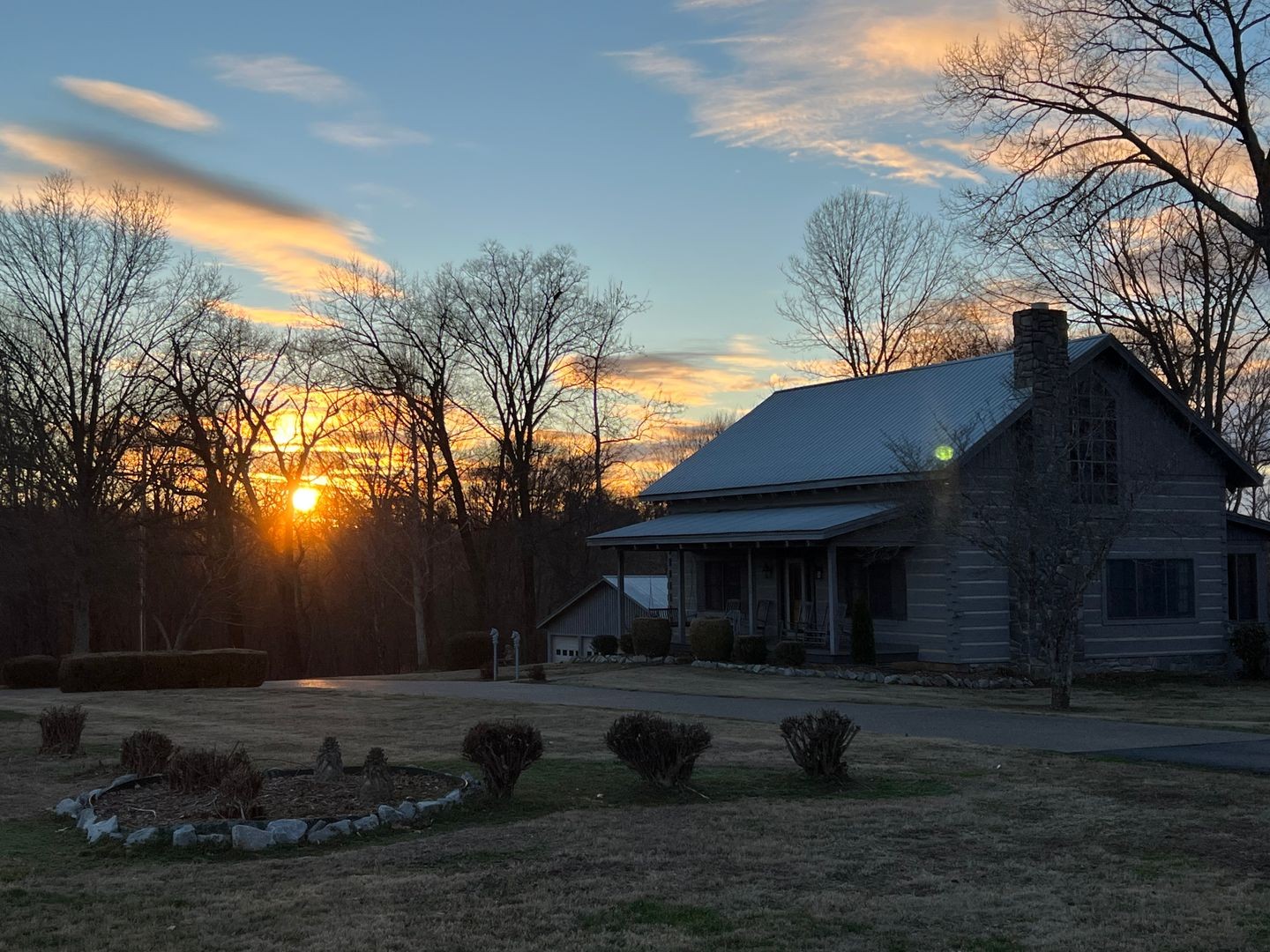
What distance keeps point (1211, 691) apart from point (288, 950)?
23989 millimetres

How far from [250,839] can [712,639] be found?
73.0 feet

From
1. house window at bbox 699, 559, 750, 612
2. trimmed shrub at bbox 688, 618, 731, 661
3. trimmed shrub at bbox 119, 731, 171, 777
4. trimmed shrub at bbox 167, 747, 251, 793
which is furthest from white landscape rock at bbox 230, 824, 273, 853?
house window at bbox 699, 559, 750, 612

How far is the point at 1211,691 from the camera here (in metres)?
26.8

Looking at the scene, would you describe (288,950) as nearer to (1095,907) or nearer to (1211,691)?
(1095,907)

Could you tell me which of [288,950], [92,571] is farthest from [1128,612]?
[92,571]

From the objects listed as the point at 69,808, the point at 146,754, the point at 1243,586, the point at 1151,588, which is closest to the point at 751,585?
the point at 1151,588

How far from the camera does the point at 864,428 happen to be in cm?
3316

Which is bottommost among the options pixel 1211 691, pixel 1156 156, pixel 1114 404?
pixel 1211 691

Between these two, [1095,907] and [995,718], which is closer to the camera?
[1095,907]

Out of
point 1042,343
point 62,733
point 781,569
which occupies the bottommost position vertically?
point 62,733

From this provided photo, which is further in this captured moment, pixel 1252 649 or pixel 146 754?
pixel 1252 649

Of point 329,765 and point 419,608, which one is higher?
point 419,608

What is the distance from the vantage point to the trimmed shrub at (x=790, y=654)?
95.3 feet

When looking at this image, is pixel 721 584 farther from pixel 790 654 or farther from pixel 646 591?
pixel 646 591
